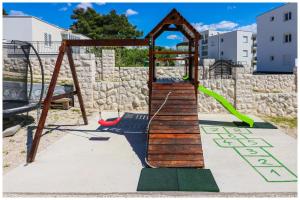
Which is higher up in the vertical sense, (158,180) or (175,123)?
(175,123)

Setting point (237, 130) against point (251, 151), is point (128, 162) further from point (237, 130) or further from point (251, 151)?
point (237, 130)

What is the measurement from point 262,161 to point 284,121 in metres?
7.11

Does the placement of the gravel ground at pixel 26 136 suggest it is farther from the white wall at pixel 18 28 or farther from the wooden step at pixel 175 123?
the white wall at pixel 18 28

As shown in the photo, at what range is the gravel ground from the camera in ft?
23.3

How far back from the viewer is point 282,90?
18.5 meters

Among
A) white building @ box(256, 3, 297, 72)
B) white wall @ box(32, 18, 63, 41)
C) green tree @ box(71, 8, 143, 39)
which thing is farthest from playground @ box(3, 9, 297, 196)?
green tree @ box(71, 8, 143, 39)

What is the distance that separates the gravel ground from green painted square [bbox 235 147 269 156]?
557 cm

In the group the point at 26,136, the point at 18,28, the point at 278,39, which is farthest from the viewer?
the point at 278,39

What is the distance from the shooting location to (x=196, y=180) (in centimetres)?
569

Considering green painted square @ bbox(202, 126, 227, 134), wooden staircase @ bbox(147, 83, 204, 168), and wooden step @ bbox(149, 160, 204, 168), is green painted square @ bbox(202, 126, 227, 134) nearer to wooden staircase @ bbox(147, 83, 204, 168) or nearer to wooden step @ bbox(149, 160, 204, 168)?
wooden staircase @ bbox(147, 83, 204, 168)

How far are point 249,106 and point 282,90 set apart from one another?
5.67 metres

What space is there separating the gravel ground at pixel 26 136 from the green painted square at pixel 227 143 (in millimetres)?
5138

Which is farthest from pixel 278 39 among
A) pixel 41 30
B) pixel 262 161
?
pixel 262 161

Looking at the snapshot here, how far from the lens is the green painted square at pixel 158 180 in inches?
211
